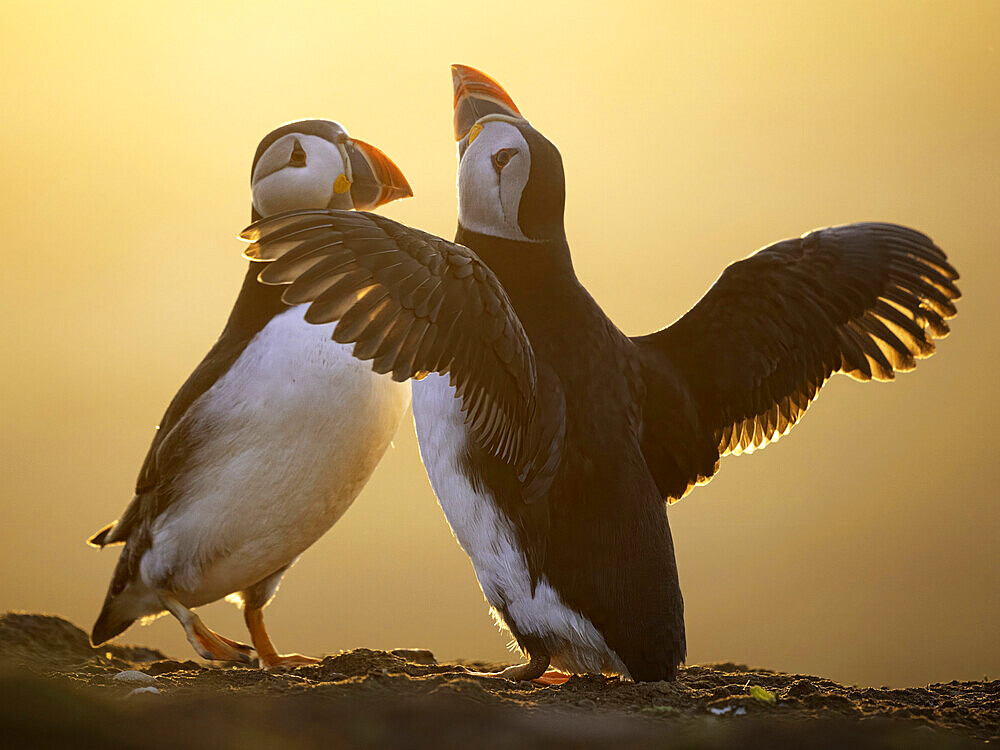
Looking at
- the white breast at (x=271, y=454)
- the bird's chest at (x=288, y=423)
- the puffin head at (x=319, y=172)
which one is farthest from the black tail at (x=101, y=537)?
the puffin head at (x=319, y=172)

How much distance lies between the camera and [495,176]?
10.0 ft

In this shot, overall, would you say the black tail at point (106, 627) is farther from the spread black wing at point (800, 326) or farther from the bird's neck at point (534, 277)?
the spread black wing at point (800, 326)

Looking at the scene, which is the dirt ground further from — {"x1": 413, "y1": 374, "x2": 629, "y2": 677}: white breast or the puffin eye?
the puffin eye

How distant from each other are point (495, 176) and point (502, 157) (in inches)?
2.3

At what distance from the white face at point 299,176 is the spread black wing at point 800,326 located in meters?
1.29

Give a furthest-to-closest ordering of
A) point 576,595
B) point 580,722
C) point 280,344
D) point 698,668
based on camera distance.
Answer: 1. point 698,668
2. point 280,344
3. point 576,595
4. point 580,722

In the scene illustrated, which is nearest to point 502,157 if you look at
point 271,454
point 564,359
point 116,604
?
point 564,359

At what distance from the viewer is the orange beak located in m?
3.30

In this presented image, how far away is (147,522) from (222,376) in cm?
63

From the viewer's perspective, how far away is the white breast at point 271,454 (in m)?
3.55

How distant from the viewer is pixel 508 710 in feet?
6.98

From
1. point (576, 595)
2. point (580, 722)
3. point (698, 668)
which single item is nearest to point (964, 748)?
point (580, 722)

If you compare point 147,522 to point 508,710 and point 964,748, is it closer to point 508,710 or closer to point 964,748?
point 508,710

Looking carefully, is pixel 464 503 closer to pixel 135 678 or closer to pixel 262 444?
pixel 262 444
